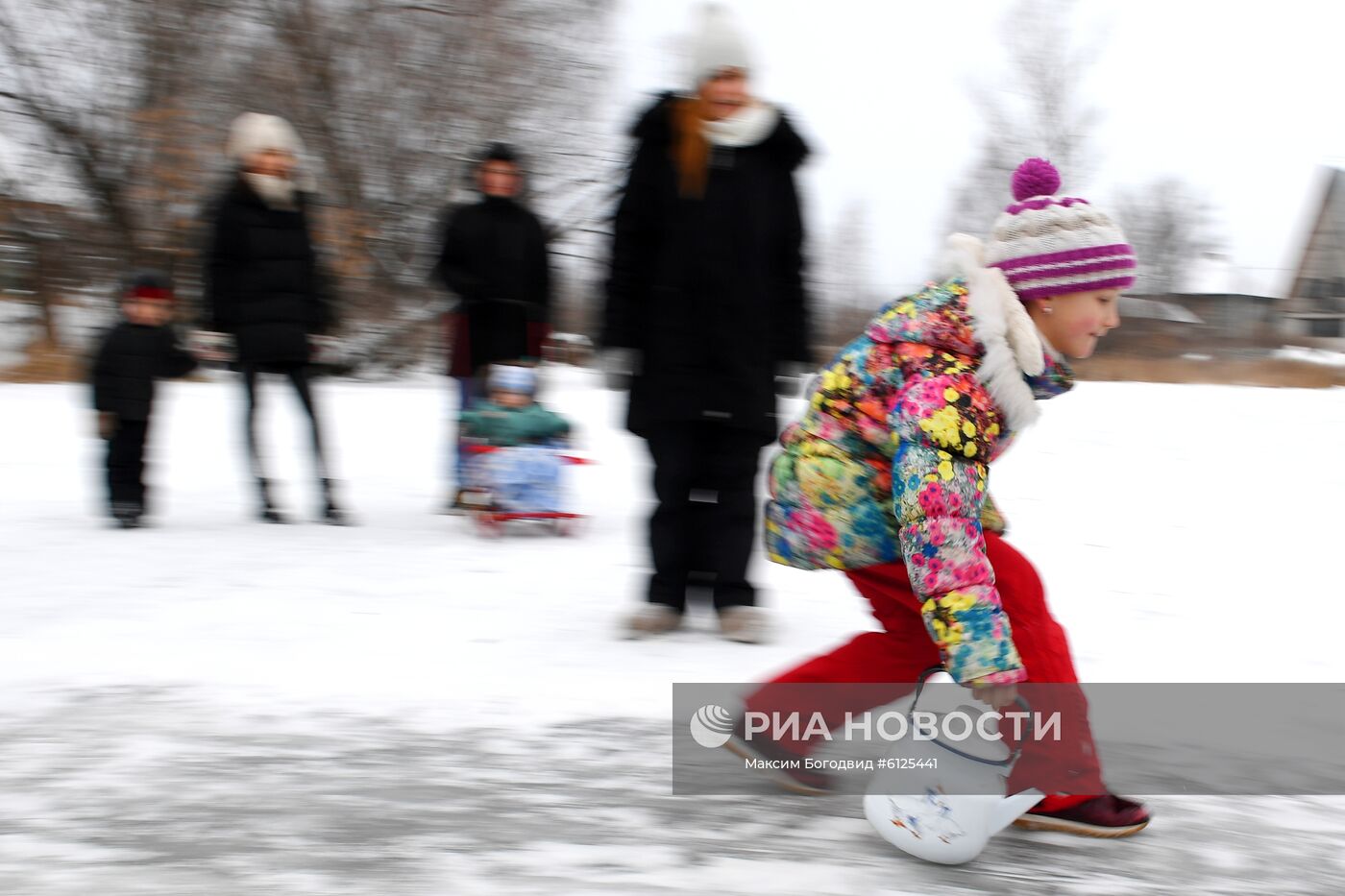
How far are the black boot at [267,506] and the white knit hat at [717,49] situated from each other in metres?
3.20

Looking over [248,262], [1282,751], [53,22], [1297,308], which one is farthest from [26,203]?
[1297,308]

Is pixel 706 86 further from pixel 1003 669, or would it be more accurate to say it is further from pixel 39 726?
pixel 39 726

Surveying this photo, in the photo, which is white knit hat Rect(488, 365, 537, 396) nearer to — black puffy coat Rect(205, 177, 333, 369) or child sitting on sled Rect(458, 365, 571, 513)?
child sitting on sled Rect(458, 365, 571, 513)

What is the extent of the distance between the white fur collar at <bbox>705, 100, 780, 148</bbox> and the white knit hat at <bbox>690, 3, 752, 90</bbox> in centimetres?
14

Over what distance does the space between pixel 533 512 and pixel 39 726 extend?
301cm

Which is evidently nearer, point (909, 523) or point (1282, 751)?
point (909, 523)

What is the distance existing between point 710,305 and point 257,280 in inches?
109

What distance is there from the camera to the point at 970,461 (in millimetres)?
2377

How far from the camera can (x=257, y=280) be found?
5.90 metres

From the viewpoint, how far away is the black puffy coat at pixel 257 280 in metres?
5.85

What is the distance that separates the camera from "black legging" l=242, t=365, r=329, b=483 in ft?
19.5

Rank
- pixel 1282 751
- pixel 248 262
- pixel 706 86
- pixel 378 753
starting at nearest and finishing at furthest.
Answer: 1. pixel 378 753
2. pixel 1282 751
3. pixel 706 86
4. pixel 248 262

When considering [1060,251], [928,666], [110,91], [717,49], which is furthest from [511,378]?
[110,91]

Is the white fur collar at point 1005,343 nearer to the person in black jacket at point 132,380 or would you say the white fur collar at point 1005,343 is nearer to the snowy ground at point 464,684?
the snowy ground at point 464,684
